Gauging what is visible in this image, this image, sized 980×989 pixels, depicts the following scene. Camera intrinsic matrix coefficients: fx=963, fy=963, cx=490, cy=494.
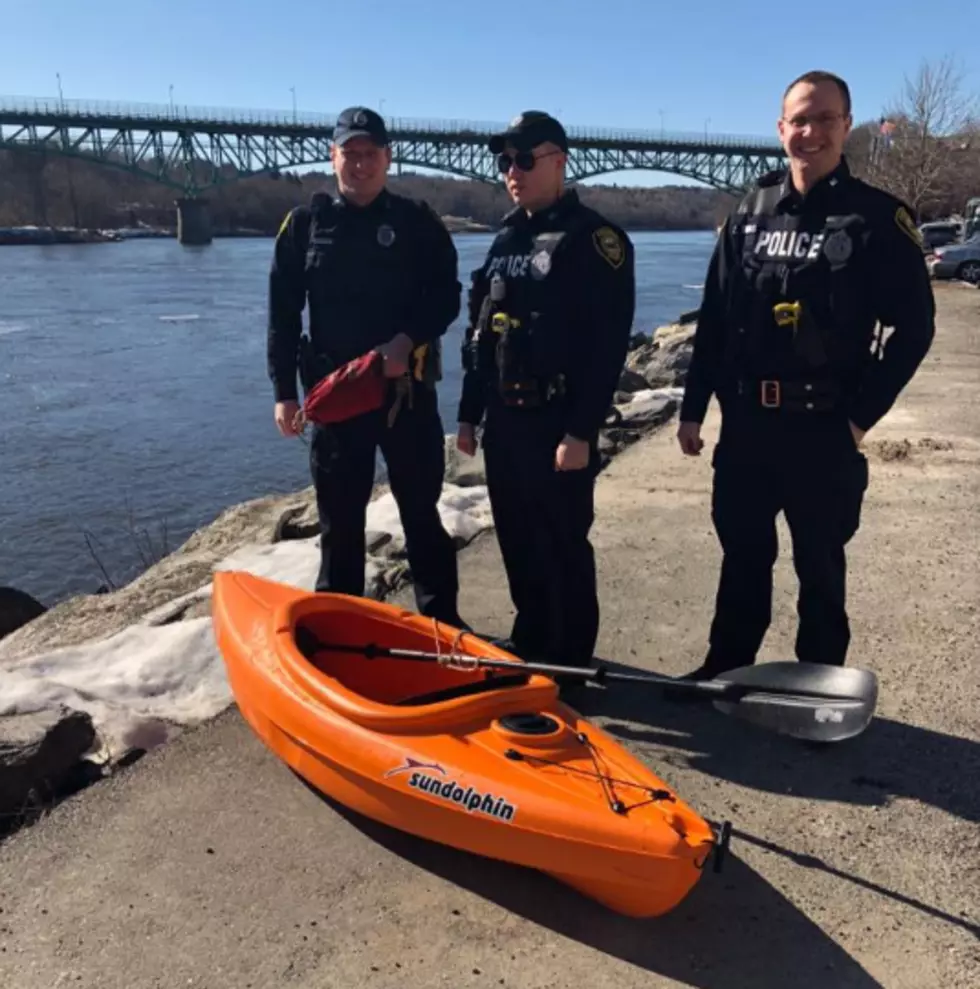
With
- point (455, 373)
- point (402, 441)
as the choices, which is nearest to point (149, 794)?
point (402, 441)

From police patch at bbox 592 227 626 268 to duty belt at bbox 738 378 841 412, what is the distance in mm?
611

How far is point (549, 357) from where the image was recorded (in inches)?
133

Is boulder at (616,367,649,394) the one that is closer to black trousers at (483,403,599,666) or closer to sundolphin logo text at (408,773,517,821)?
black trousers at (483,403,599,666)

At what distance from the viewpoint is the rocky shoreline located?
311cm

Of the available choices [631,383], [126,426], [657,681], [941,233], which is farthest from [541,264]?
[941,233]

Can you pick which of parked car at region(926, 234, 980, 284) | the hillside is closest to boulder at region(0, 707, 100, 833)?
parked car at region(926, 234, 980, 284)

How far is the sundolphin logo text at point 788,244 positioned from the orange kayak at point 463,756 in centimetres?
157

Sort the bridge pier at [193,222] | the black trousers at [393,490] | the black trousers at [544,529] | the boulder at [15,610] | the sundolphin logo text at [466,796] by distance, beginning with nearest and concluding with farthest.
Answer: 1. the sundolphin logo text at [466,796]
2. the black trousers at [544,529]
3. the black trousers at [393,490]
4. the boulder at [15,610]
5. the bridge pier at [193,222]

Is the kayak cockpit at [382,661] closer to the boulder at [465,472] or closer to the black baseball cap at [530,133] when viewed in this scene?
the black baseball cap at [530,133]

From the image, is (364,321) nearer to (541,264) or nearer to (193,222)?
(541,264)

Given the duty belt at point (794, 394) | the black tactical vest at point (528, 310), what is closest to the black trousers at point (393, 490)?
the black tactical vest at point (528, 310)

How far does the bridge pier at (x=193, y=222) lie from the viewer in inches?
2677

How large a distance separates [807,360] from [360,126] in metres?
1.85

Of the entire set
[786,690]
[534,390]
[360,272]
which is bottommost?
[786,690]
